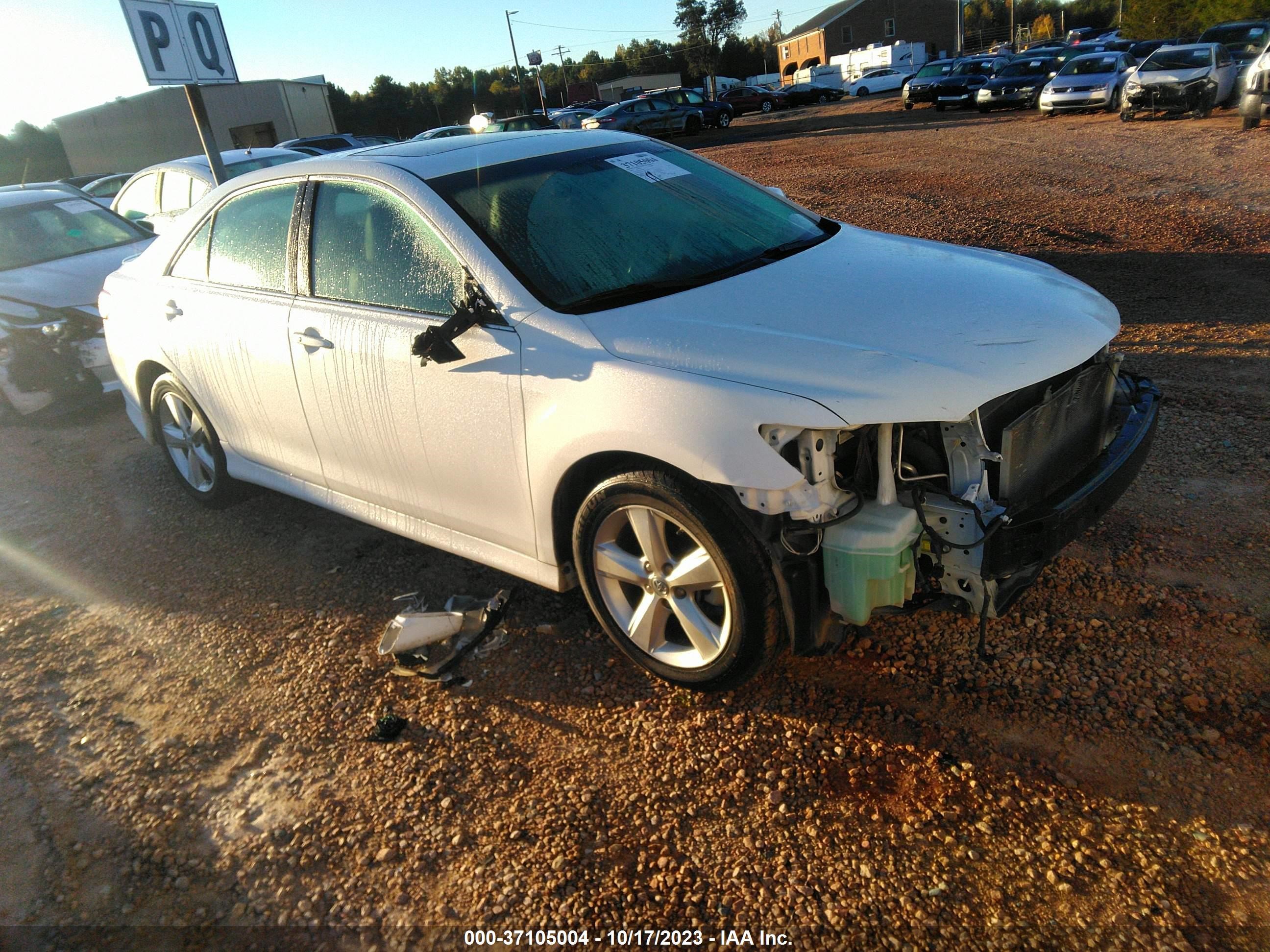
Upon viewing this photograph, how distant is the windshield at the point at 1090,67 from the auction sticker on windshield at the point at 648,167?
1920 centimetres

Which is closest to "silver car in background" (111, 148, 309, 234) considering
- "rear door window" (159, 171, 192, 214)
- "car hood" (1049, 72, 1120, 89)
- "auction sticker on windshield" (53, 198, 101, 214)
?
"rear door window" (159, 171, 192, 214)

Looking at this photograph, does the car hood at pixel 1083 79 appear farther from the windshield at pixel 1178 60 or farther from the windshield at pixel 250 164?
the windshield at pixel 250 164

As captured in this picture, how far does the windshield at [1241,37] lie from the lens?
18000mm

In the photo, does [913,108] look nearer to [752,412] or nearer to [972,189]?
[972,189]

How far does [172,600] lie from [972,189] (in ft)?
33.2

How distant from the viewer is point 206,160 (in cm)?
864

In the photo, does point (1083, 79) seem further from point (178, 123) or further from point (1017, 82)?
point (178, 123)

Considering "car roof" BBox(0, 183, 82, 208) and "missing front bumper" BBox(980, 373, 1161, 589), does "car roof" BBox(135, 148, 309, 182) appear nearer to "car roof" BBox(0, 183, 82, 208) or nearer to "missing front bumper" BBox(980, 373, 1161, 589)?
"car roof" BBox(0, 183, 82, 208)

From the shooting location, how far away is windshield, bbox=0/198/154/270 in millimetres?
7141

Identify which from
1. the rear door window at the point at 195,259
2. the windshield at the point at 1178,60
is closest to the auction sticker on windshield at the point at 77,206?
the rear door window at the point at 195,259

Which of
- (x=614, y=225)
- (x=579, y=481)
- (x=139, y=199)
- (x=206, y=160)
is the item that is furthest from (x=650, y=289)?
(x=139, y=199)

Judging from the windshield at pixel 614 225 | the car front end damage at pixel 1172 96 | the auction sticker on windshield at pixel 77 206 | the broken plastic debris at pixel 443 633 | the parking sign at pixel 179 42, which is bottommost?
the broken plastic debris at pixel 443 633

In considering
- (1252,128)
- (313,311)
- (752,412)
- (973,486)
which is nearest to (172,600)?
(313,311)

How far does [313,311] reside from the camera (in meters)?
3.45
